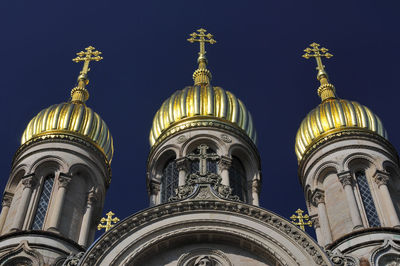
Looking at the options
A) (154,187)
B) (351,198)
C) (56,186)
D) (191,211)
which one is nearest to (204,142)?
(154,187)

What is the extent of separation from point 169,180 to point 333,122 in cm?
526

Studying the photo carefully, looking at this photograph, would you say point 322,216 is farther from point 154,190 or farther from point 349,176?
point 154,190

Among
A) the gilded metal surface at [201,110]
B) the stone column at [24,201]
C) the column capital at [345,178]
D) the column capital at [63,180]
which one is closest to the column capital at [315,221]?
the column capital at [345,178]

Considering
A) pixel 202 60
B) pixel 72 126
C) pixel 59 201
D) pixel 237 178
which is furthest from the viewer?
pixel 202 60

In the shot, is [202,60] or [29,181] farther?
[202,60]

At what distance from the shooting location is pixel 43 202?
66.1 feet

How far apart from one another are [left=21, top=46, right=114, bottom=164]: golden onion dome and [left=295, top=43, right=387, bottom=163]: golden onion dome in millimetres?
5977

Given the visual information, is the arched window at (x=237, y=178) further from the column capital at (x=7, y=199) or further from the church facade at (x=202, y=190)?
the column capital at (x=7, y=199)

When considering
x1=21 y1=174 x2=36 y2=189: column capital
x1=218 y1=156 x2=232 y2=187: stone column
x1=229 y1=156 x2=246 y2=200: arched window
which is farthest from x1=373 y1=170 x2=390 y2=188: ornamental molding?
x1=21 y1=174 x2=36 y2=189: column capital

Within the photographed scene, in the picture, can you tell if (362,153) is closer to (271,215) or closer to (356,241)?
(356,241)

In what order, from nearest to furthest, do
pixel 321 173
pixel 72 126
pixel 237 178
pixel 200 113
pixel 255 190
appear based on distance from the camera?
pixel 321 173 < pixel 72 126 < pixel 255 190 < pixel 237 178 < pixel 200 113

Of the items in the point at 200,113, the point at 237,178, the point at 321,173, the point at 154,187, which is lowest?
the point at 321,173

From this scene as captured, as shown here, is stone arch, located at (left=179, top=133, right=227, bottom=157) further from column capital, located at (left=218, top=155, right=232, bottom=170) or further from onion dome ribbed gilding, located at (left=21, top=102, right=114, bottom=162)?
onion dome ribbed gilding, located at (left=21, top=102, right=114, bottom=162)

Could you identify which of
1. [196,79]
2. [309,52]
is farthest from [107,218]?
[309,52]
